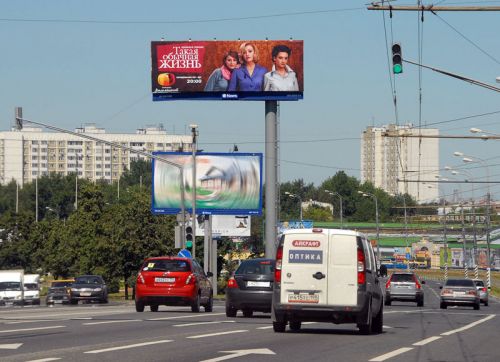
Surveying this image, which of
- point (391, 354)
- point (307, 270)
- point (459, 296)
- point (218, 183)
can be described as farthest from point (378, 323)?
point (218, 183)

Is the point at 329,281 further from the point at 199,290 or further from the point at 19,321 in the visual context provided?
the point at 199,290

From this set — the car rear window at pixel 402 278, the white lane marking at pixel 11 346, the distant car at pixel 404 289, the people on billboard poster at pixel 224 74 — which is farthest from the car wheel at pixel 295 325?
the people on billboard poster at pixel 224 74

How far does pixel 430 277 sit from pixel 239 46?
5924cm

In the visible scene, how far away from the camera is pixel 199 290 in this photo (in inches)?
1318

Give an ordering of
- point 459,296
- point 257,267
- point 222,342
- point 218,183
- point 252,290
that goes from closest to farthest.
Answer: point 222,342
point 252,290
point 257,267
point 459,296
point 218,183

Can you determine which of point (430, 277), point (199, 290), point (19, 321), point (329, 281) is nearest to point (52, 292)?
point (199, 290)

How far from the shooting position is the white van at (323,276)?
2198 cm

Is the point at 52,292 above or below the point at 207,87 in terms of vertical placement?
below

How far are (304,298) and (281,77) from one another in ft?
192

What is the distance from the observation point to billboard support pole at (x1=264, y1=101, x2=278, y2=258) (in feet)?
266

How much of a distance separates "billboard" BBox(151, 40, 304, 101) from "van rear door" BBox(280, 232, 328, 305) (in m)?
57.7

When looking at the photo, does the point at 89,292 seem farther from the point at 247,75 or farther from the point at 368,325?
the point at 368,325

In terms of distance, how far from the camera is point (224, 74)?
80.3 meters

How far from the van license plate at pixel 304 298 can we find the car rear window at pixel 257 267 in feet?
28.2
